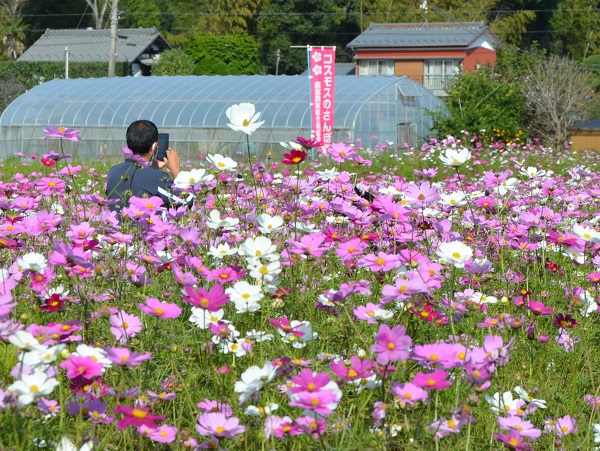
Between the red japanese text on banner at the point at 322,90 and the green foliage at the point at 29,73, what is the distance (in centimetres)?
1746

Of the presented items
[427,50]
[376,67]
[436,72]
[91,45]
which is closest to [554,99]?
[427,50]

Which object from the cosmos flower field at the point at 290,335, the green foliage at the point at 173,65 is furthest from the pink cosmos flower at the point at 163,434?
the green foliage at the point at 173,65

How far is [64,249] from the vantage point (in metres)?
1.85

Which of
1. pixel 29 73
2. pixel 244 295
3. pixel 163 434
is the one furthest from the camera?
pixel 29 73

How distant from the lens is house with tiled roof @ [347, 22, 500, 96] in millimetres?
36969

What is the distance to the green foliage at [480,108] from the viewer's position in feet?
60.1

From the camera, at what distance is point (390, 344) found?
5.14 ft

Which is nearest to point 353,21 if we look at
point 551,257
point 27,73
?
point 27,73

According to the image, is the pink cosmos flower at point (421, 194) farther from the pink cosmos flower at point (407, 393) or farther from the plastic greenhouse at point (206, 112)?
the plastic greenhouse at point (206, 112)

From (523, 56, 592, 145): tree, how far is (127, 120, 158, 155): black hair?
58.1 ft

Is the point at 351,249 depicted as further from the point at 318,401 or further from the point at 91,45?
the point at 91,45

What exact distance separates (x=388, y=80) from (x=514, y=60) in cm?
730

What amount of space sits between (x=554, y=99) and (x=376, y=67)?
57.6 ft

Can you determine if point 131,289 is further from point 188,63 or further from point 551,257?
point 188,63
